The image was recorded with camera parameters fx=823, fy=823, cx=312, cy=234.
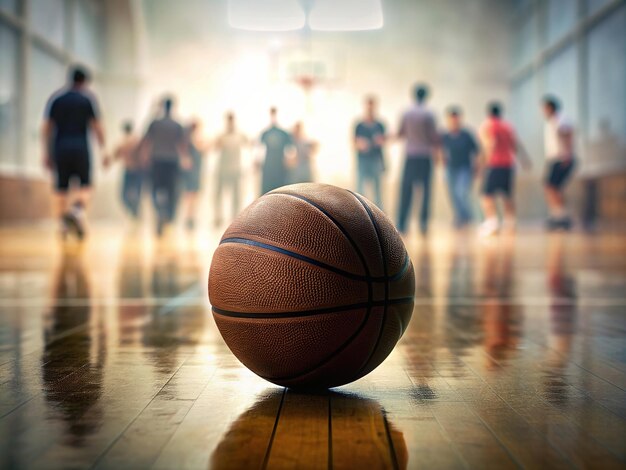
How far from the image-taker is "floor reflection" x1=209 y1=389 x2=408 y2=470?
1524 mm

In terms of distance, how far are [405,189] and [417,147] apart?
2.05 ft

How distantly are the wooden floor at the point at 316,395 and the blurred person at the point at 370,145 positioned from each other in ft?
24.8

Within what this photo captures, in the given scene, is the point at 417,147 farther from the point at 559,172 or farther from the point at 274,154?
the point at 559,172

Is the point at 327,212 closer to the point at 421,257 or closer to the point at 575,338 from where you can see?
the point at 575,338

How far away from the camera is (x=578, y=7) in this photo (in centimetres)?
1783

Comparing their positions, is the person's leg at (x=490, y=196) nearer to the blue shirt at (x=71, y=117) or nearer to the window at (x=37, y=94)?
the blue shirt at (x=71, y=117)

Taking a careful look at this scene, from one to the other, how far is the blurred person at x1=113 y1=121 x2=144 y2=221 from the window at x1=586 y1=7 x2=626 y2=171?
29.4 ft

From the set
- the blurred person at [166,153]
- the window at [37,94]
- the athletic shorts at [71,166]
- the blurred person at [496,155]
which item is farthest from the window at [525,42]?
the athletic shorts at [71,166]

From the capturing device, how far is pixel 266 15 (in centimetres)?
2309

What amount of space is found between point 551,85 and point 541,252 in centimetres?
1316

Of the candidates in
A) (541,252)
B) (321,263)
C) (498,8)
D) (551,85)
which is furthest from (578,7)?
(321,263)

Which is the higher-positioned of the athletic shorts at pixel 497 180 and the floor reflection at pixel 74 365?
the athletic shorts at pixel 497 180

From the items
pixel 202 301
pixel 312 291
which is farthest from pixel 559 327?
pixel 202 301

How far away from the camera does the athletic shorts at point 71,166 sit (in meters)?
9.59
